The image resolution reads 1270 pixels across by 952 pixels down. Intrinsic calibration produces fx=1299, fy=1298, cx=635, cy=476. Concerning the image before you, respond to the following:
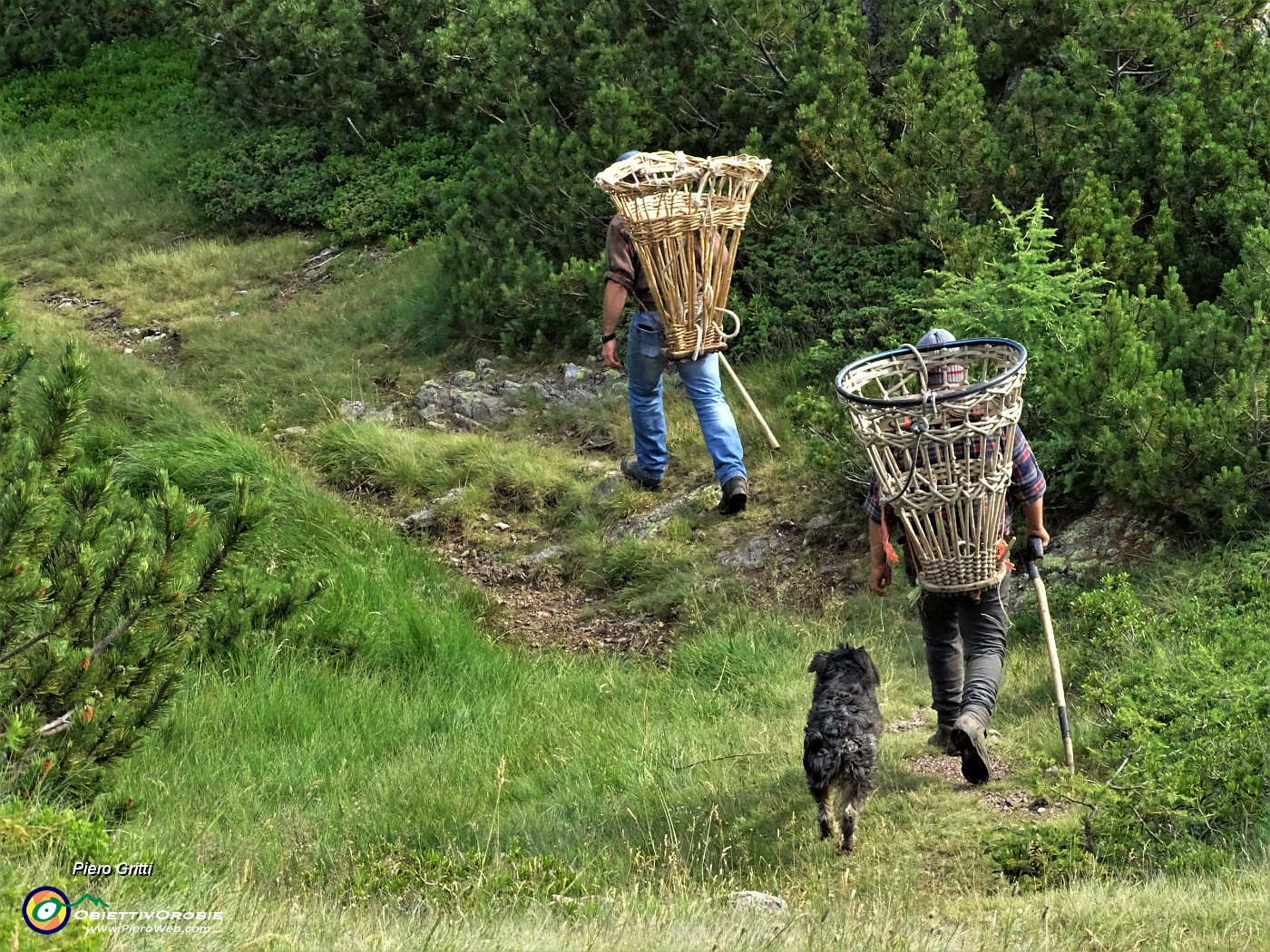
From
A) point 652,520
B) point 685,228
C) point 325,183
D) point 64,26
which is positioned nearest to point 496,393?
point 652,520

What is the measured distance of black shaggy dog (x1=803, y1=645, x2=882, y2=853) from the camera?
4.93 meters

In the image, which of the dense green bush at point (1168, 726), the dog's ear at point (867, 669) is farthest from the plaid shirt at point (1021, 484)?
the dense green bush at point (1168, 726)

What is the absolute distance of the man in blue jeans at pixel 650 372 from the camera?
7.95 m

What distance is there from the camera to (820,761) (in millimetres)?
4926

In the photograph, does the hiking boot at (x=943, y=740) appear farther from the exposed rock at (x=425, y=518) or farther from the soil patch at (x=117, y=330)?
the soil patch at (x=117, y=330)

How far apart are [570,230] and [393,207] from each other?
12.1 ft

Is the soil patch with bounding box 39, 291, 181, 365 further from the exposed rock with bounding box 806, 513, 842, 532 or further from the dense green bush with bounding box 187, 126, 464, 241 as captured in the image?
the exposed rock with bounding box 806, 513, 842, 532

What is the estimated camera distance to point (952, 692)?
557cm

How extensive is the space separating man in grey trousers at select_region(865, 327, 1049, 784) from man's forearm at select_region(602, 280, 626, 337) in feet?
9.36

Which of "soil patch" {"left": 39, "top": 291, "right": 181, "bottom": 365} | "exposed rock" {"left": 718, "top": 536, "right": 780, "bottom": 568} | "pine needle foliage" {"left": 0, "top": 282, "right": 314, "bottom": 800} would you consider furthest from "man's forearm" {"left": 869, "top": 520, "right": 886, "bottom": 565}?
"soil patch" {"left": 39, "top": 291, "right": 181, "bottom": 365}

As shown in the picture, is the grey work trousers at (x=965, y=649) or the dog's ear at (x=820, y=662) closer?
the grey work trousers at (x=965, y=649)

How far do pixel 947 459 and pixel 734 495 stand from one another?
359cm

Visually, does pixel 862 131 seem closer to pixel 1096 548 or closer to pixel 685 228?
pixel 685 228

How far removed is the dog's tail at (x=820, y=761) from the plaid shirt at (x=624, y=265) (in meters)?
3.70
